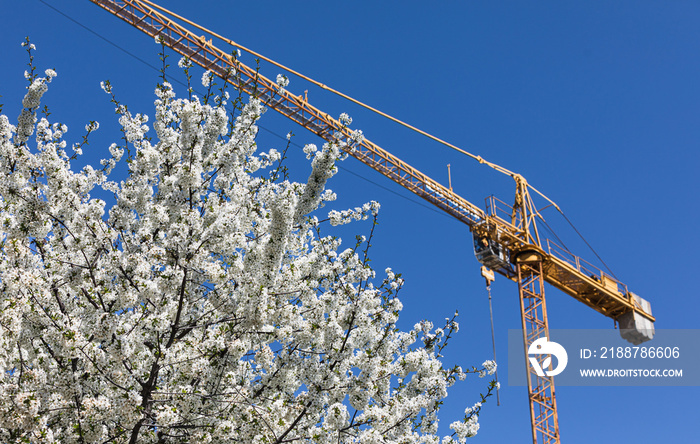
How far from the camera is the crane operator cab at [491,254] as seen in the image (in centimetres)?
4459

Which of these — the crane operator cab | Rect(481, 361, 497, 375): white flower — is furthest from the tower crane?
Rect(481, 361, 497, 375): white flower

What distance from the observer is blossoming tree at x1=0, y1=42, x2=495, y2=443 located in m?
8.10

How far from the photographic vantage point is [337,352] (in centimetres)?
964

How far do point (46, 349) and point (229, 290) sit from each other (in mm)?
2673

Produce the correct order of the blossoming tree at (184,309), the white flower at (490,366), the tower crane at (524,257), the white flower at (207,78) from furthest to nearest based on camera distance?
the tower crane at (524,257) < the white flower at (490,366) < the white flower at (207,78) < the blossoming tree at (184,309)

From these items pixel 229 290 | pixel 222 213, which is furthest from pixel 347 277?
pixel 222 213

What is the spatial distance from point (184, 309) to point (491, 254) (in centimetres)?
3717

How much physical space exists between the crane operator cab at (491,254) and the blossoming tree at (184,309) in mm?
34540

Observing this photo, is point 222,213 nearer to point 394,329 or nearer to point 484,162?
point 394,329

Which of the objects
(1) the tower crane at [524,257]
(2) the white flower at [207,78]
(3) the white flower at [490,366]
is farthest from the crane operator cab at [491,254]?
(2) the white flower at [207,78]

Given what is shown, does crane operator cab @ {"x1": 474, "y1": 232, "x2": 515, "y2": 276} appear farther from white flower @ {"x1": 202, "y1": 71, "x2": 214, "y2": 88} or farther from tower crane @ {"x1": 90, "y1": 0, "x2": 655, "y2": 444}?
white flower @ {"x1": 202, "y1": 71, "x2": 214, "y2": 88}

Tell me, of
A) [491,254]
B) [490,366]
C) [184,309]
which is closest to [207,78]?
[184,309]

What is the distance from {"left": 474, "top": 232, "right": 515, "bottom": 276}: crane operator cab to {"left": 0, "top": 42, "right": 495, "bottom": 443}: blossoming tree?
3454cm

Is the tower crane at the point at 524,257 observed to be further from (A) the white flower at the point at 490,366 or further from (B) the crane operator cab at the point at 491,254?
(A) the white flower at the point at 490,366
